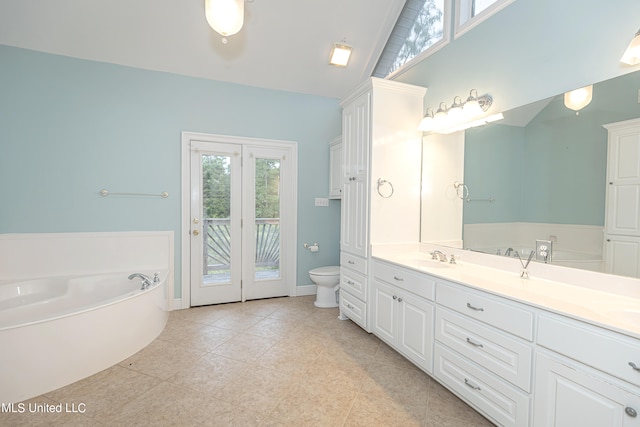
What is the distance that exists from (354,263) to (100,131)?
304 centimetres

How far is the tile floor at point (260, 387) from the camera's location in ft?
5.82

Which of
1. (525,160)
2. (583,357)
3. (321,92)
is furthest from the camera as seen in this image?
(321,92)

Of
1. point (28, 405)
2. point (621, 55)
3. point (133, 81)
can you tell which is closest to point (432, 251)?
point (621, 55)

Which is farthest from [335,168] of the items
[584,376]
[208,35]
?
[584,376]

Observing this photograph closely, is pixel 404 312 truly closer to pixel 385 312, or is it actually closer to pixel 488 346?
pixel 385 312

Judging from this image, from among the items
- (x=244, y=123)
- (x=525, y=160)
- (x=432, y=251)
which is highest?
(x=244, y=123)

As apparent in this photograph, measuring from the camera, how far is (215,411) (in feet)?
6.03

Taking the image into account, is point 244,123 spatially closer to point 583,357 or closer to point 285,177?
point 285,177

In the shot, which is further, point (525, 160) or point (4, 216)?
point (4, 216)

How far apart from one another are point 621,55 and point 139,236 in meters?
4.17

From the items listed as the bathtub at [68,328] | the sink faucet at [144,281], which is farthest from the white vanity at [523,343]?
the sink faucet at [144,281]

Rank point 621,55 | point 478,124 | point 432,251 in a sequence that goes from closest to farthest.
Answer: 1. point 621,55
2. point 478,124
3. point 432,251

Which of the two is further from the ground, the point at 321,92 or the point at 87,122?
the point at 321,92

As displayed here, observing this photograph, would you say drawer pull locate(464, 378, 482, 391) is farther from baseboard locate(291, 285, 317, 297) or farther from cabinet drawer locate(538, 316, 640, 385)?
baseboard locate(291, 285, 317, 297)
